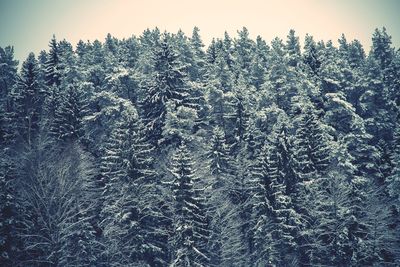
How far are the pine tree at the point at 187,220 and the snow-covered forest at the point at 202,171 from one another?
0.11 meters

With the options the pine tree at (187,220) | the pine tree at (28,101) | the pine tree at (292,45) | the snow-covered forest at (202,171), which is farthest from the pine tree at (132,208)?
the pine tree at (292,45)

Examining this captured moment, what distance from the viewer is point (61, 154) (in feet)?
94.3

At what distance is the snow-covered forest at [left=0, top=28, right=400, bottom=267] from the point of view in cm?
2445

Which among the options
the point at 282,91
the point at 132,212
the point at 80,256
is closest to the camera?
the point at 80,256

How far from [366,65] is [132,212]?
114ft

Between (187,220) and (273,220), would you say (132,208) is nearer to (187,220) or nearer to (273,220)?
(187,220)

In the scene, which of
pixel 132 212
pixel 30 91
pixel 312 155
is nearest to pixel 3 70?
pixel 30 91

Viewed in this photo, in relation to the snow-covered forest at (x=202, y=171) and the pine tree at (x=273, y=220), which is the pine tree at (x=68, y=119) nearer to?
the snow-covered forest at (x=202, y=171)

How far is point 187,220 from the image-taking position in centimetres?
2544

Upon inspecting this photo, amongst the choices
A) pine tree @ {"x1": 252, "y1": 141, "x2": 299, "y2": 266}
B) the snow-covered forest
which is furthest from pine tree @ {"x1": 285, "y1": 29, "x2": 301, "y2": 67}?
pine tree @ {"x1": 252, "y1": 141, "x2": 299, "y2": 266}

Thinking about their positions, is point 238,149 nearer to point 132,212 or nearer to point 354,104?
point 132,212

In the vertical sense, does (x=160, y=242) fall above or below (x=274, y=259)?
above

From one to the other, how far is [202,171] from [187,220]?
21.6 feet

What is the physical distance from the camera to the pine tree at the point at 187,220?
24.8 metres
